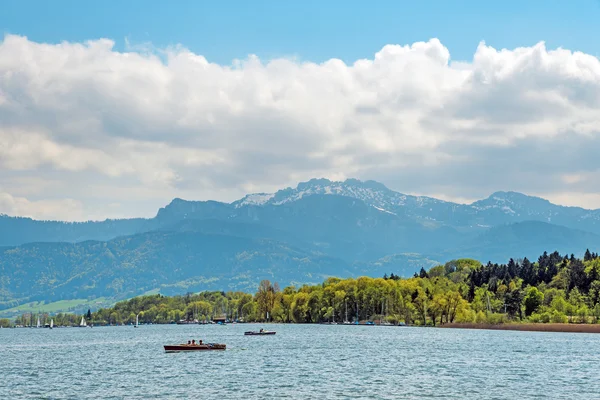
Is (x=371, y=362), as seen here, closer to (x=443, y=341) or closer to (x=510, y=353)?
(x=510, y=353)

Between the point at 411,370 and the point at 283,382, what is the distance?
21.5 m

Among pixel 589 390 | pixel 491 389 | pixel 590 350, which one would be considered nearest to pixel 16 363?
pixel 491 389

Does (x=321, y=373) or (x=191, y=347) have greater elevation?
(x=191, y=347)

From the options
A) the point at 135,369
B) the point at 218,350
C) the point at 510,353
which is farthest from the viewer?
the point at 218,350

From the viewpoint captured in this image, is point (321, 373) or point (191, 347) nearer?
point (321, 373)

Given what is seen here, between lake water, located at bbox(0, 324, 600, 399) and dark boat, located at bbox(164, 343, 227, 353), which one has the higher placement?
dark boat, located at bbox(164, 343, 227, 353)

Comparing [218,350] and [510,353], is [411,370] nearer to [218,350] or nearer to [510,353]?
[510,353]

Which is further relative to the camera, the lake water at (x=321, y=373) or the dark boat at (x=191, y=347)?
the dark boat at (x=191, y=347)

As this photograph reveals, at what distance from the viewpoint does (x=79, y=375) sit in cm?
10519

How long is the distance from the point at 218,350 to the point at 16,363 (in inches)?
1525

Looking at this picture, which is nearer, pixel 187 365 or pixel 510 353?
pixel 187 365

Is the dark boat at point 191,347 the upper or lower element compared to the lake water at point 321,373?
upper

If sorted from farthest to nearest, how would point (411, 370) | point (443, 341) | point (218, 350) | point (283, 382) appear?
point (443, 341) < point (218, 350) < point (411, 370) < point (283, 382)

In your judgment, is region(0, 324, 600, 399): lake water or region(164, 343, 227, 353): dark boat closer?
region(0, 324, 600, 399): lake water
